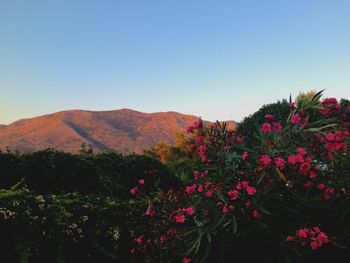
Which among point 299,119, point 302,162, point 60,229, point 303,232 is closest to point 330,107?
point 299,119

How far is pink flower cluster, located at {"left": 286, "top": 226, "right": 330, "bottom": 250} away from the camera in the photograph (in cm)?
388

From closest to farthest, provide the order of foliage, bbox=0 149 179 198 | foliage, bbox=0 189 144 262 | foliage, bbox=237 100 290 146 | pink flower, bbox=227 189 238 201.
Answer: pink flower, bbox=227 189 238 201 → foliage, bbox=0 189 144 262 → foliage, bbox=0 149 179 198 → foliage, bbox=237 100 290 146

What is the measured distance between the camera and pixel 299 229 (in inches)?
165

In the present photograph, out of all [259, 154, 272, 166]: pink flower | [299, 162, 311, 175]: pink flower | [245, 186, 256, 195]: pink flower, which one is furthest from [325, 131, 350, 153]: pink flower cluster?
[245, 186, 256, 195]: pink flower

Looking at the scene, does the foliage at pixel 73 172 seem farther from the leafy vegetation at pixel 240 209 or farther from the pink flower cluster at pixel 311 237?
the pink flower cluster at pixel 311 237

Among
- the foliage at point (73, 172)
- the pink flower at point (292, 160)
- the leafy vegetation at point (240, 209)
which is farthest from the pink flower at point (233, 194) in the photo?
the foliage at point (73, 172)

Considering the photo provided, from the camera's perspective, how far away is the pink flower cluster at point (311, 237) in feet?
12.7

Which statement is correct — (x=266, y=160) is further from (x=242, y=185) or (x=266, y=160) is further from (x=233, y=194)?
(x=233, y=194)

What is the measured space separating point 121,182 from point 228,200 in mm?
6465

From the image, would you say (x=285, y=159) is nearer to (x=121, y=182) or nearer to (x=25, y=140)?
(x=121, y=182)

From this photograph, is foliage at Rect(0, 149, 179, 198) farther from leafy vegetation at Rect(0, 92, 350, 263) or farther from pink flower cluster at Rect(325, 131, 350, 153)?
pink flower cluster at Rect(325, 131, 350, 153)

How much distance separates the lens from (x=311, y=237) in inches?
155

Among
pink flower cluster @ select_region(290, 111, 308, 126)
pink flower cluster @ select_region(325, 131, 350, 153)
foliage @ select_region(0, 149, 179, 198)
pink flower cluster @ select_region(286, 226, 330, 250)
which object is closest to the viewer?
pink flower cluster @ select_region(286, 226, 330, 250)

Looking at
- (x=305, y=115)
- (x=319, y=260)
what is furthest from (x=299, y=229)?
(x=305, y=115)
